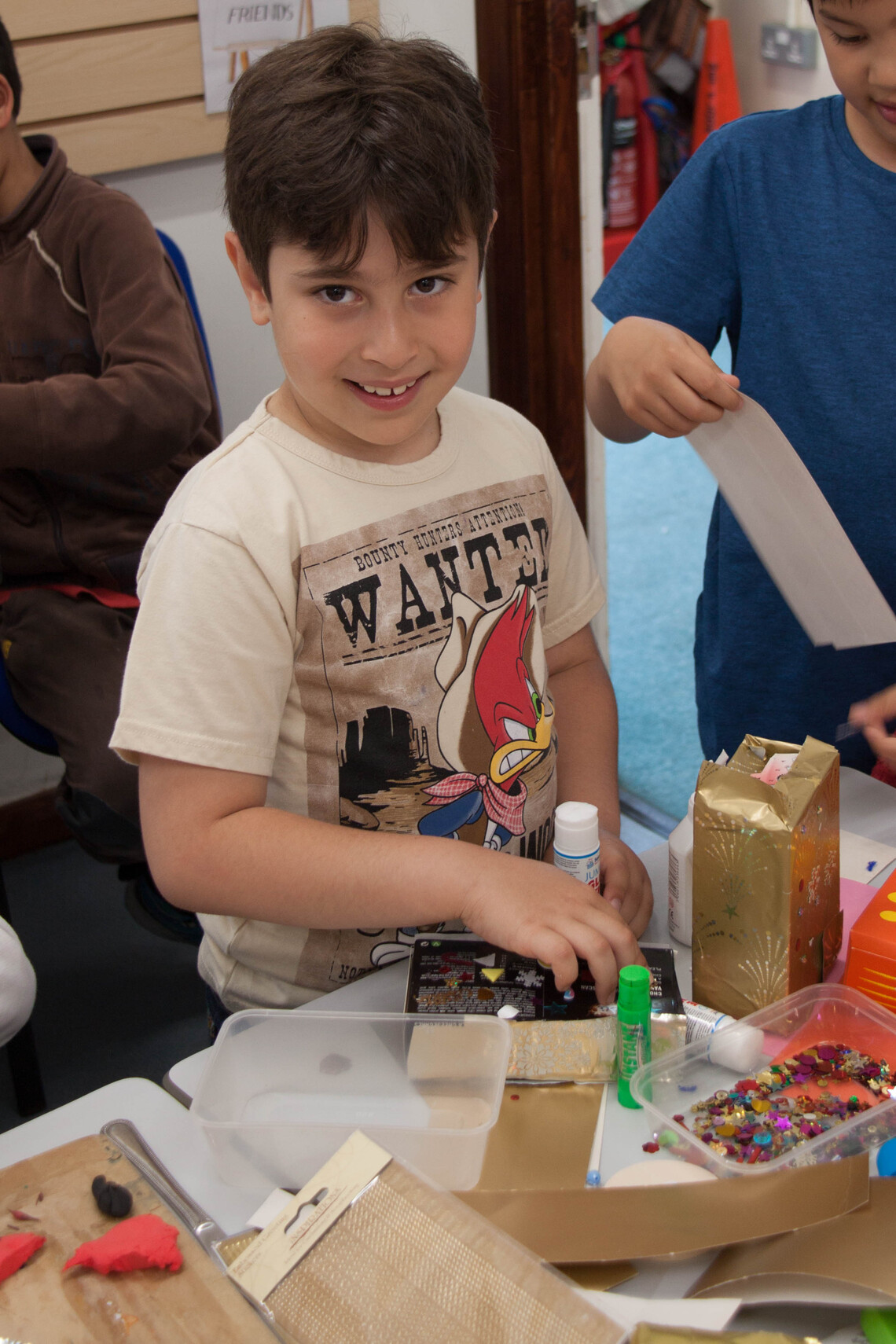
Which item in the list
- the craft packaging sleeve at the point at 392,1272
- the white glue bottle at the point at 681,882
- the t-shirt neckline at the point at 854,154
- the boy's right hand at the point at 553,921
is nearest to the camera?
the craft packaging sleeve at the point at 392,1272

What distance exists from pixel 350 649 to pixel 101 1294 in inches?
18.2

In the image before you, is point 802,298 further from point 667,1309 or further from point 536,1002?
point 667,1309

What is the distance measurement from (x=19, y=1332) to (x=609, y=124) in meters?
4.78

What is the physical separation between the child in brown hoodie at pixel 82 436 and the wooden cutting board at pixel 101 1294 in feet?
3.28

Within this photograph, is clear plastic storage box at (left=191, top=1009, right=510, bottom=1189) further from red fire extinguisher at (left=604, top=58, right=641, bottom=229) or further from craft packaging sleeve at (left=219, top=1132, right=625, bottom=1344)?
red fire extinguisher at (left=604, top=58, right=641, bottom=229)

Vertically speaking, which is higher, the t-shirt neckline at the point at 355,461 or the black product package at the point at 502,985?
the t-shirt neckline at the point at 355,461

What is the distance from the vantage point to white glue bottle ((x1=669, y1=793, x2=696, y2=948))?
3.01 feet

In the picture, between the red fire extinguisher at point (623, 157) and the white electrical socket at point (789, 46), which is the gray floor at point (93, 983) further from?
the white electrical socket at point (789, 46)

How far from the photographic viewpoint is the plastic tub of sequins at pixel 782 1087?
0.71 metres

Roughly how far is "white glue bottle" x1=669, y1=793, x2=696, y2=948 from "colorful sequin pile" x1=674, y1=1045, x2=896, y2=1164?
0.51 ft

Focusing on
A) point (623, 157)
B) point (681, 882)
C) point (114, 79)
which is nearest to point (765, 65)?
point (623, 157)

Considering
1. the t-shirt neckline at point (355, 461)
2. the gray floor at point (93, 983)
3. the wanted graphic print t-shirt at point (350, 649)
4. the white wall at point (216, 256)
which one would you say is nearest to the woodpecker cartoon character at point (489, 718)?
the wanted graphic print t-shirt at point (350, 649)

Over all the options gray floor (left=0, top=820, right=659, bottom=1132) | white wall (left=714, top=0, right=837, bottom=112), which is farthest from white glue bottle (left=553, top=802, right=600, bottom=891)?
white wall (left=714, top=0, right=837, bottom=112)

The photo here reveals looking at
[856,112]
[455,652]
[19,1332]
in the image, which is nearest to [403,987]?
[455,652]
